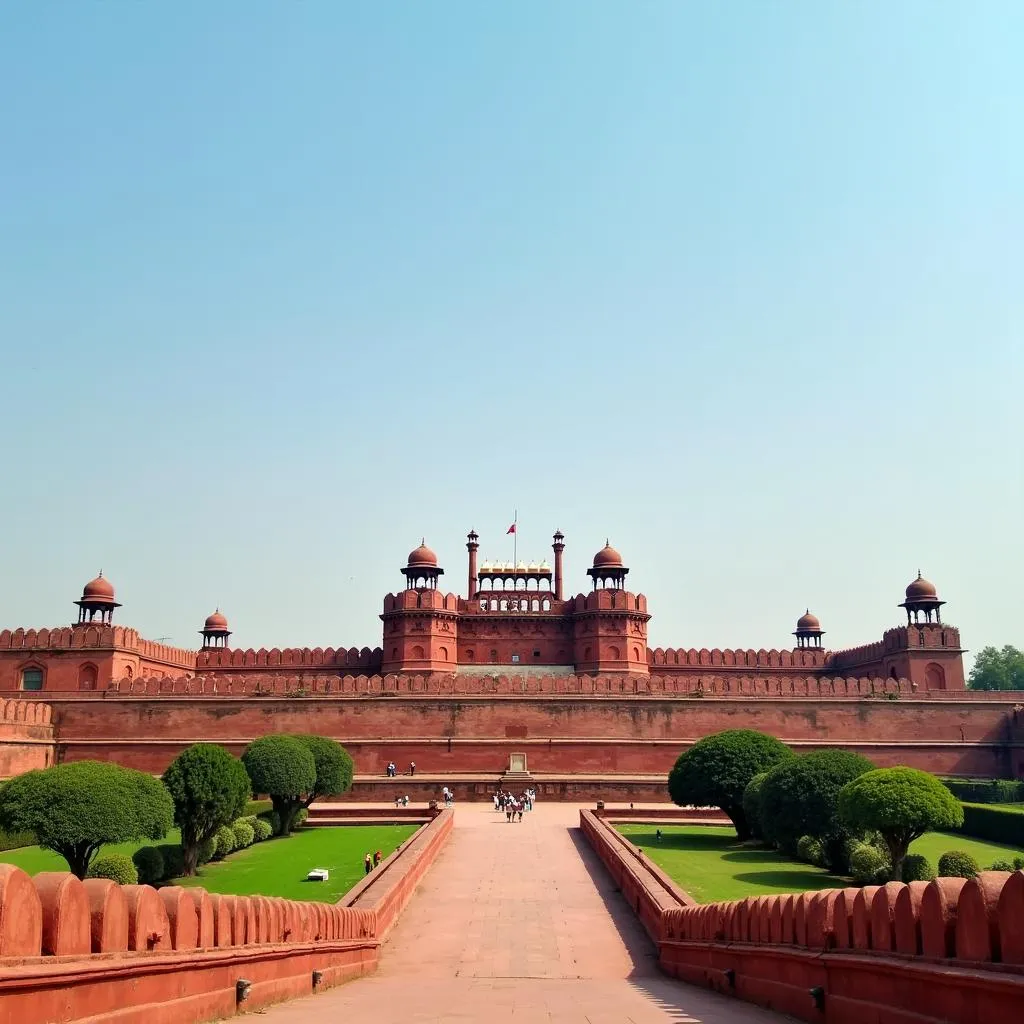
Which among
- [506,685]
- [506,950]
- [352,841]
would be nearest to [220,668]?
[506,685]

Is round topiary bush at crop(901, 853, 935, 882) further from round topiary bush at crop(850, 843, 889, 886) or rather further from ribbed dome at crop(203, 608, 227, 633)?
ribbed dome at crop(203, 608, 227, 633)

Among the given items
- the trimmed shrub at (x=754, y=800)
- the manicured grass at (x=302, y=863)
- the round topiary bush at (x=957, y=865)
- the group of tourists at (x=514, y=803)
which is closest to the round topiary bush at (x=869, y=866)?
the round topiary bush at (x=957, y=865)

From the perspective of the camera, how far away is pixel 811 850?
1659 centimetres

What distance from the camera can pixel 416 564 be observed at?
34562 millimetres

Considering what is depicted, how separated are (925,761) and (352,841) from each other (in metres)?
16.8

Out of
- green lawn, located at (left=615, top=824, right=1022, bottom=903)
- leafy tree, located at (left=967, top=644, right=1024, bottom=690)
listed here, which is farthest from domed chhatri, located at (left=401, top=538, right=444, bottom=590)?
leafy tree, located at (left=967, top=644, right=1024, bottom=690)

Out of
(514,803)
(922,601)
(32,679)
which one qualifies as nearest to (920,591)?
(922,601)

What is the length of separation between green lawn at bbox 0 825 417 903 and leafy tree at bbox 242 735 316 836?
29.1 inches

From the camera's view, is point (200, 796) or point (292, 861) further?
point (292, 861)

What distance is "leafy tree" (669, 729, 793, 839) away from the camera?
18.8 m

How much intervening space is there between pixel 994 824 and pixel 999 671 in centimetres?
3780

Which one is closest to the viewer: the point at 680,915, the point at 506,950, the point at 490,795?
the point at 680,915

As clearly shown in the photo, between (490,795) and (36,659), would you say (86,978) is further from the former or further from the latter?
(36,659)

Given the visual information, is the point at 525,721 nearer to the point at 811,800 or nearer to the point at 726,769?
the point at 726,769
